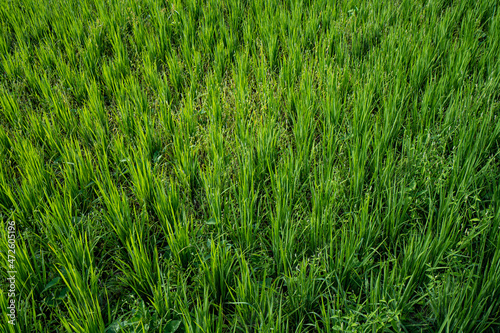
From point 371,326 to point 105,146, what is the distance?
1.74m

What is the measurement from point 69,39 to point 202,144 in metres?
2.00

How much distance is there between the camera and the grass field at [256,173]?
4.55 ft

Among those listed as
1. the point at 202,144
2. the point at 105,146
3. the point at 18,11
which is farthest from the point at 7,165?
the point at 18,11

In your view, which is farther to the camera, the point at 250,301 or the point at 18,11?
the point at 18,11

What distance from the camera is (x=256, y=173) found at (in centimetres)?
193

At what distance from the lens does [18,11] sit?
3656 mm

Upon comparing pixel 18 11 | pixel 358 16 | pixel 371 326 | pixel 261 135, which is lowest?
pixel 371 326

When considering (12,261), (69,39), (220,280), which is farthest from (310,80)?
(69,39)

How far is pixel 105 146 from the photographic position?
88.3 inches

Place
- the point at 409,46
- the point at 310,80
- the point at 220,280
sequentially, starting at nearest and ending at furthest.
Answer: the point at 220,280
the point at 310,80
the point at 409,46

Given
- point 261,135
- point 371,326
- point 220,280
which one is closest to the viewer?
point 371,326

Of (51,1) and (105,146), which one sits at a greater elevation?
(51,1)

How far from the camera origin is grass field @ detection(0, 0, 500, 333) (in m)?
1.39

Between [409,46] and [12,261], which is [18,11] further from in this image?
[409,46]
